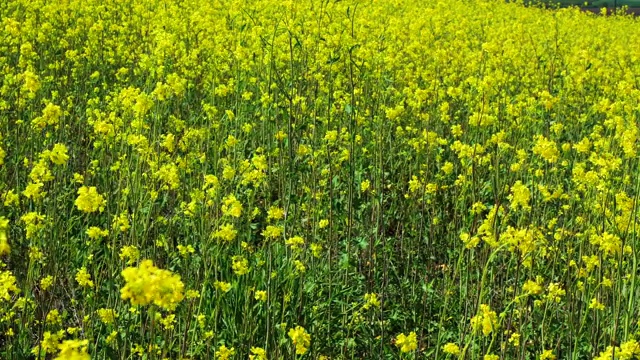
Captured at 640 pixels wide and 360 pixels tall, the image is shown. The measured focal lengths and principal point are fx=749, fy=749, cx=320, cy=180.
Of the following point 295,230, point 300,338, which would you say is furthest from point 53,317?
point 295,230

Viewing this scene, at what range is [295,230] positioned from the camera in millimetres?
3652

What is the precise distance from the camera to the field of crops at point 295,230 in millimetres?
2600

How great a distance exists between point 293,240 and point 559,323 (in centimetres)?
131

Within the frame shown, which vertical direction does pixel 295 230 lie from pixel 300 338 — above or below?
below

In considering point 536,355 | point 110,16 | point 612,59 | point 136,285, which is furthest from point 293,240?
Result: point 612,59

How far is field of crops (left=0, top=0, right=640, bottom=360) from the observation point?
8.53 ft

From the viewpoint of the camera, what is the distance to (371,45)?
5.71 meters

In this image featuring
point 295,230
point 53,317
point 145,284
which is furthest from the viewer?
point 295,230

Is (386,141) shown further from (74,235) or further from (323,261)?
(74,235)

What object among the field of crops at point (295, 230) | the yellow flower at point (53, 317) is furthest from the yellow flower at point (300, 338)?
the yellow flower at point (53, 317)

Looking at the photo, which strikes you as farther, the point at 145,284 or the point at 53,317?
the point at 53,317

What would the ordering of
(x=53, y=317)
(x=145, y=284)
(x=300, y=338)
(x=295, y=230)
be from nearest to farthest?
1. (x=145, y=284)
2. (x=300, y=338)
3. (x=53, y=317)
4. (x=295, y=230)

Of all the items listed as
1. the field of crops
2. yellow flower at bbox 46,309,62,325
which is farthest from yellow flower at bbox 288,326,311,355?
yellow flower at bbox 46,309,62,325

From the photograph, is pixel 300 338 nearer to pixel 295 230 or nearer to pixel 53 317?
pixel 53 317
